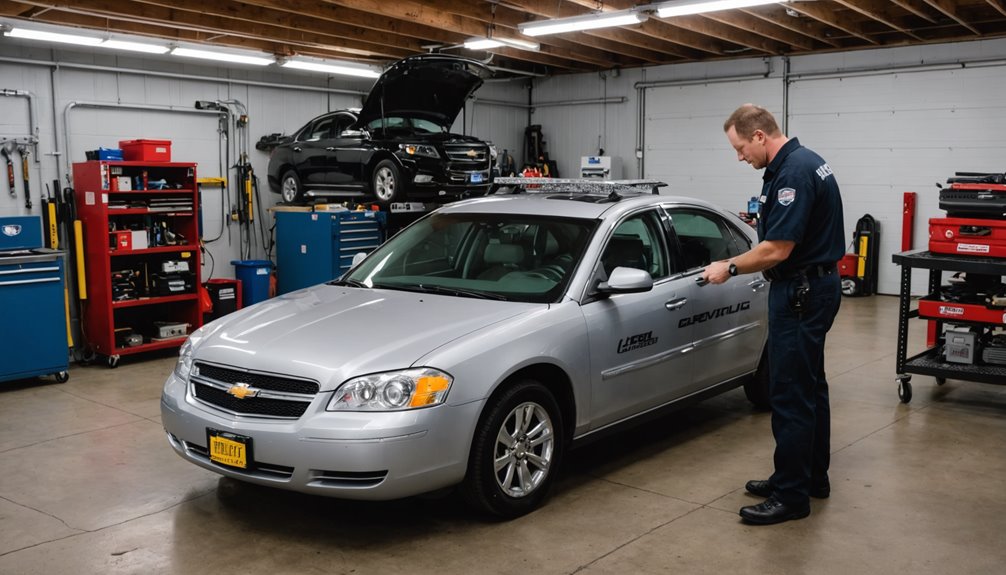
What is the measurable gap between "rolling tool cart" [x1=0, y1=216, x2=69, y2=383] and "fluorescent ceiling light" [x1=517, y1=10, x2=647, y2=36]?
17.7 feet

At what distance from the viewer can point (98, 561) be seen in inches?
135

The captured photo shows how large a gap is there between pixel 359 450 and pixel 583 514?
1.18m

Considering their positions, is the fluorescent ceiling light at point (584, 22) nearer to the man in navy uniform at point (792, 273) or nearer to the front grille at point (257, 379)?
the man in navy uniform at point (792, 273)

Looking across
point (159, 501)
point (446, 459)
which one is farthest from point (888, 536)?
point (159, 501)

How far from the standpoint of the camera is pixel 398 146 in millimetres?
10203

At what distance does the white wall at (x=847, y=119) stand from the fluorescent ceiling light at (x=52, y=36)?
904cm

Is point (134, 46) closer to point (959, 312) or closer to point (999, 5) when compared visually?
point (959, 312)

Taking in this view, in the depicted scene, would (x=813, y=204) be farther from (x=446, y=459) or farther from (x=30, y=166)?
(x=30, y=166)

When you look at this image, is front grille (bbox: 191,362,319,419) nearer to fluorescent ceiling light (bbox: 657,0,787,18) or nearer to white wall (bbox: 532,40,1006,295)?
fluorescent ceiling light (bbox: 657,0,787,18)

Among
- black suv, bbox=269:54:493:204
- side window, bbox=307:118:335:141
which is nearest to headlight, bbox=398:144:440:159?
black suv, bbox=269:54:493:204

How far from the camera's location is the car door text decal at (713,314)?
4574 mm

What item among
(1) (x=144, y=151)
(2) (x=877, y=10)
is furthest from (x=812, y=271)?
(2) (x=877, y=10)

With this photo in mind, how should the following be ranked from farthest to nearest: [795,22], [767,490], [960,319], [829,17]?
[795,22]
[829,17]
[960,319]
[767,490]

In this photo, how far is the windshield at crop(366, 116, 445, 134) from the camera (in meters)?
10.4
